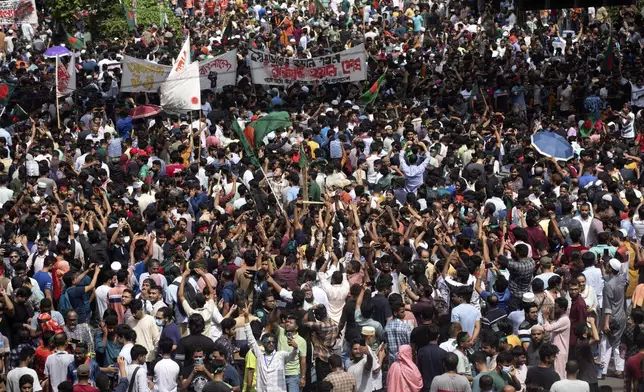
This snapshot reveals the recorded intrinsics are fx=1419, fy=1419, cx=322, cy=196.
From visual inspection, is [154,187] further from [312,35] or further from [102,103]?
[312,35]

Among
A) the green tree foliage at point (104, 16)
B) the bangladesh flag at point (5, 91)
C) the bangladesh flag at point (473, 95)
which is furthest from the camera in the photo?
the green tree foliage at point (104, 16)

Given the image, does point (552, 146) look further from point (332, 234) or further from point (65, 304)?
point (65, 304)

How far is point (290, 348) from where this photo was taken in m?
12.7

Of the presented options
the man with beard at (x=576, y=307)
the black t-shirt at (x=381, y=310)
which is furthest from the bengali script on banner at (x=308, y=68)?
the man with beard at (x=576, y=307)

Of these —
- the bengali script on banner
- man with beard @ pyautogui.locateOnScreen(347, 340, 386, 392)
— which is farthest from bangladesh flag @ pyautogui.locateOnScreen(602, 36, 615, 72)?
man with beard @ pyautogui.locateOnScreen(347, 340, 386, 392)

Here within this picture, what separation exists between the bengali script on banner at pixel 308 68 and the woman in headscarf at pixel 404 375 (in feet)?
46.4

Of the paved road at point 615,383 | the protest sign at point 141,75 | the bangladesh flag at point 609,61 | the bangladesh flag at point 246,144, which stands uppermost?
the bangladesh flag at point 246,144

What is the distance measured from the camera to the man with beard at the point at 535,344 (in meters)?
12.4

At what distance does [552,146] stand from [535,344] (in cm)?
698

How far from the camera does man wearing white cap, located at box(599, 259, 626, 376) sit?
1409cm

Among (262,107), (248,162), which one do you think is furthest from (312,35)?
(248,162)

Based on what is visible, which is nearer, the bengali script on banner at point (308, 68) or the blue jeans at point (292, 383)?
the blue jeans at point (292, 383)

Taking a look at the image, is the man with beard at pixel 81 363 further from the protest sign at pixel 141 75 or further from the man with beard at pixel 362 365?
the protest sign at pixel 141 75

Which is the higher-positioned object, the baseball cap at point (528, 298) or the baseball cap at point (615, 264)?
the baseball cap at point (528, 298)
